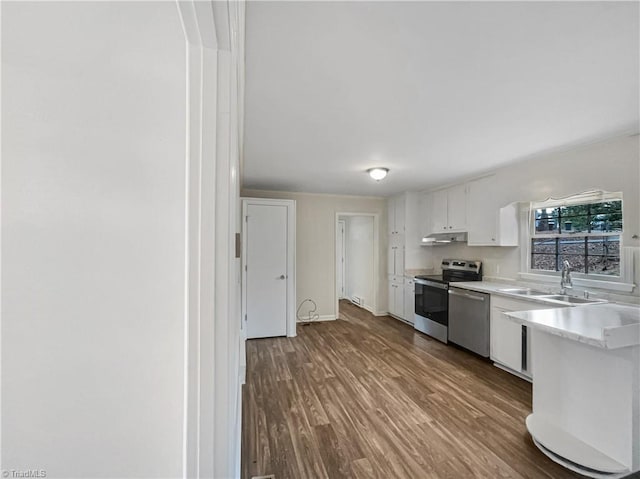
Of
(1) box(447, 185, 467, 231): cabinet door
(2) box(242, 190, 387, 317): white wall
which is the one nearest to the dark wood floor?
(2) box(242, 190, 387, 317): white wall

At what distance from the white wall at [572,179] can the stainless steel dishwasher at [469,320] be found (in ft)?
1.99

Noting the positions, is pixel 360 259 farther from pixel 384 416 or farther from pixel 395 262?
pixel 384 416

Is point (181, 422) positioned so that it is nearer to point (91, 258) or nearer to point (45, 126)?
point (91, 258)

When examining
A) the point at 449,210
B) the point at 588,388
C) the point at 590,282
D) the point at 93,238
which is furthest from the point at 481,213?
the point at 93,238

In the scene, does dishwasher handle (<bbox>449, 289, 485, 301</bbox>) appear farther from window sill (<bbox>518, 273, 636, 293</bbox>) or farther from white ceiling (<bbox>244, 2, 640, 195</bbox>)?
white ceiling (<bbox>244, 2, 640, 195</bbox>)

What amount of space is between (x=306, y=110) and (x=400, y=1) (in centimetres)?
96

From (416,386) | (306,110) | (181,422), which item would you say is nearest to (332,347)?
(416,386)

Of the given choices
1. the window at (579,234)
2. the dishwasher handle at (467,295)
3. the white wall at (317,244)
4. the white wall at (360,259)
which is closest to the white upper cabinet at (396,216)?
the white wall at (360,259)

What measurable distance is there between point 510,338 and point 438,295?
3.48ft

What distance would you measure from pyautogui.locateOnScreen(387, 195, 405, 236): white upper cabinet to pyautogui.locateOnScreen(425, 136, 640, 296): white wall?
4.48 feet

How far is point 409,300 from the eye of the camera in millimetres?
4633

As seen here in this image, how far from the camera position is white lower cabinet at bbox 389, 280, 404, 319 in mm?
4849

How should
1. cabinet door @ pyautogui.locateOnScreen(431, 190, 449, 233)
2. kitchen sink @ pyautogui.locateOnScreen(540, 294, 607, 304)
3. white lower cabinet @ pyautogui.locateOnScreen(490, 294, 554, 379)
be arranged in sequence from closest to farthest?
kitchen sink @ pyautogui.locateOnScreen(540, 294, 607, 304) < white lower cabinet @ pyautogui.locateOnScreen(490, 294, 554, 379) < cabinet door @ pyautogui.locateOnScreen(431, 190, 449, 233)

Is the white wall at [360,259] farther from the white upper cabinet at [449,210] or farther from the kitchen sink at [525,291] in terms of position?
the kitchen sink at [525,291]
